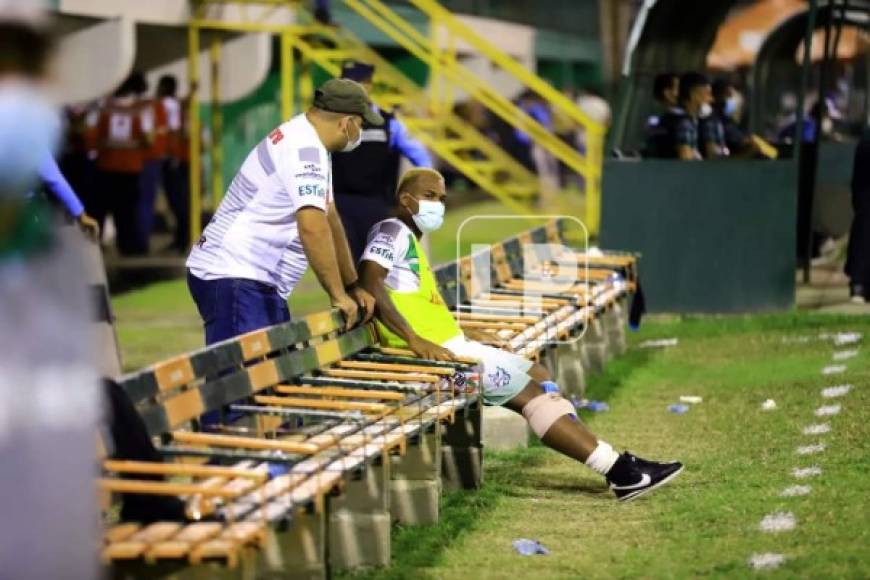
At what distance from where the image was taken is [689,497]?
361 inches

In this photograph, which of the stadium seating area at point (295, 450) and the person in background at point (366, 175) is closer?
the stadium seating area at point (295, 450)

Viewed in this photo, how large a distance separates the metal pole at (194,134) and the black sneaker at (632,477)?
45.1ft

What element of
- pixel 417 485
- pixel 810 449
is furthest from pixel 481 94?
pixel 417 485

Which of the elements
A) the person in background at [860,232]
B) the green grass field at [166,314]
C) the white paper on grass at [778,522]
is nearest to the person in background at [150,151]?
the green grass field at [166,314]

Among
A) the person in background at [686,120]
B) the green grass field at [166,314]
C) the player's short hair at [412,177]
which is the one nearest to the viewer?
the player's short hair at [412,177]

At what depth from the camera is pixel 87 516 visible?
17.0 ft

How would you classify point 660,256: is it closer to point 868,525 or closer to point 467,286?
point 467,286

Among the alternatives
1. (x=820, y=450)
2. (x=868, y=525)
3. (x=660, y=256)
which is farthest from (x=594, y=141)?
(x=868, y=525)

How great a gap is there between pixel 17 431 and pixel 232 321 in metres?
4.03

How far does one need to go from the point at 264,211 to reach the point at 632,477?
1.93 m

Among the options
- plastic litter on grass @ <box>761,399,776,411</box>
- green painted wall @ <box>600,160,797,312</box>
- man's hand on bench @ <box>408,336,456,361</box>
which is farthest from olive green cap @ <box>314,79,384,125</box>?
green painted wall @ <box>600,160,797,312</box>

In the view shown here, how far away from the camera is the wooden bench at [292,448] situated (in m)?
6.36

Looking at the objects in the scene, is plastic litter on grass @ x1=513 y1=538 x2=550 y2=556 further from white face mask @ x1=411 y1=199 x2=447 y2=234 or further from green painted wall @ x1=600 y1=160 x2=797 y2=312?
green painted wall @ x1=600 y1=160 x2=797 y2=312

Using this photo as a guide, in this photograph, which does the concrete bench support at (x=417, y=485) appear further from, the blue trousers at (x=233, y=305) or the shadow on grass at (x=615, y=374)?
the shadow on grass at (x=615, y=374)
